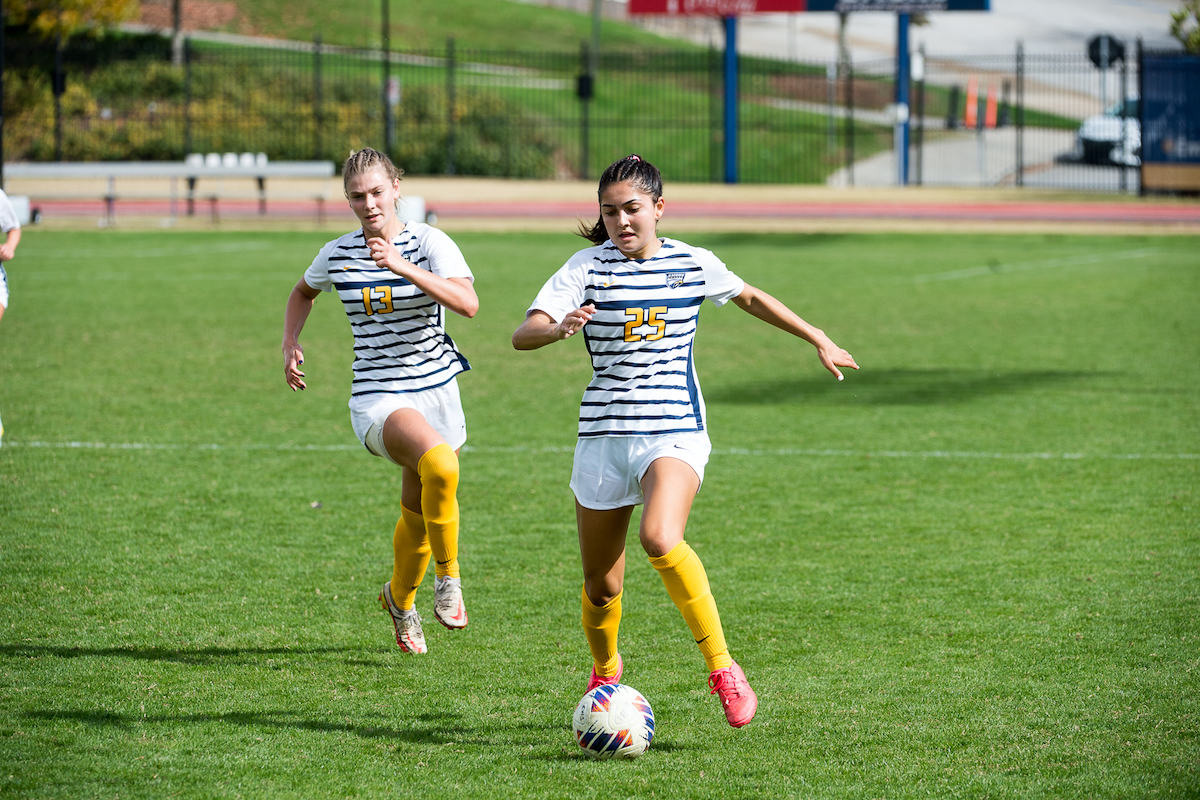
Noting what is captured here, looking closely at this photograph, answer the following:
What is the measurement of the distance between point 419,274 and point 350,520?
3121 mm

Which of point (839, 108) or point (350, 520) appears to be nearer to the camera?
point (350, 520)

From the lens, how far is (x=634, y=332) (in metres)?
4.54

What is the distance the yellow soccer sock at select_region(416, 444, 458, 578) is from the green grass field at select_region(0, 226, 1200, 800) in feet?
1.47

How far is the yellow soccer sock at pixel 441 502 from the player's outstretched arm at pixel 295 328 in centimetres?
67

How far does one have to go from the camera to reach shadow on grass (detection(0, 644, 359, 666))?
5.38m

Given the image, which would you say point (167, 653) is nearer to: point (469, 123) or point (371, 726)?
point (371, 726)

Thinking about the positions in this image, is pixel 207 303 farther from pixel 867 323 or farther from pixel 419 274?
pixel 419 274

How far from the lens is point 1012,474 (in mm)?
8609

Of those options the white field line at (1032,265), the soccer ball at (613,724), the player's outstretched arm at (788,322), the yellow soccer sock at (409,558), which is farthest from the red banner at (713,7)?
the soccer ball at (613,724)

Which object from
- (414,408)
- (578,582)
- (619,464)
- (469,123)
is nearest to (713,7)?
(469,123)

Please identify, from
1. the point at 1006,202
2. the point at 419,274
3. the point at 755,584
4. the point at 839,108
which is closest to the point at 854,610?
the point at 755,584

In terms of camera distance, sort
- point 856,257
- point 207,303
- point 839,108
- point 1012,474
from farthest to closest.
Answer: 1. point 839,108
2. point 856,257
3. point 207,303
4. point 1012,474

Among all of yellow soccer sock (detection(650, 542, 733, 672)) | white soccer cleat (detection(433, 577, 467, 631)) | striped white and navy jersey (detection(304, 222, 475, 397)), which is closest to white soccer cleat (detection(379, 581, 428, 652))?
white soccer cleat (detection(433, 577, 467, 631))

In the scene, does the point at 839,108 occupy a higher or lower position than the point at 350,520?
higher
